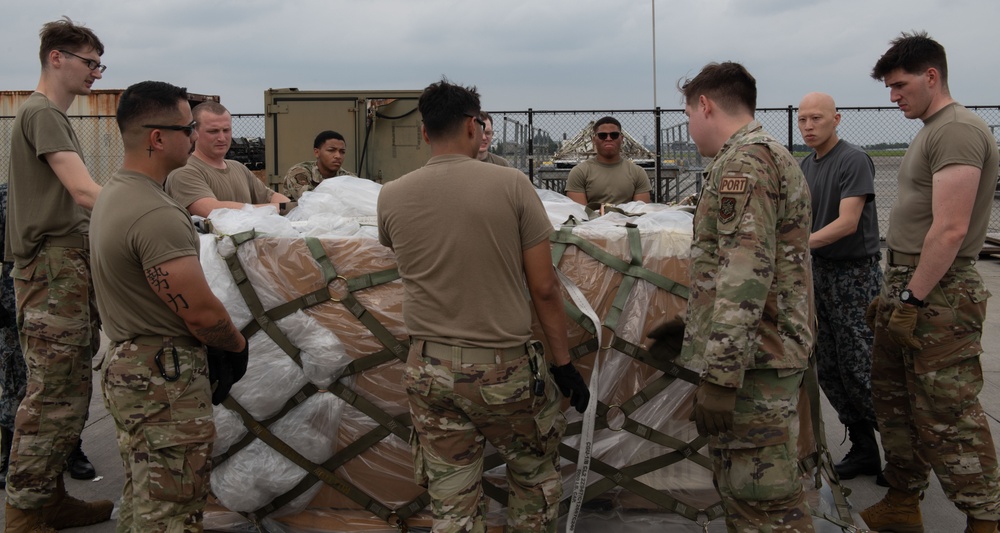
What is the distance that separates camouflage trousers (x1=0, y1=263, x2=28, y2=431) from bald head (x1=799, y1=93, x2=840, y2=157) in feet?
13.5

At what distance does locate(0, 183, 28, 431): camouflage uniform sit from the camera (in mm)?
3930

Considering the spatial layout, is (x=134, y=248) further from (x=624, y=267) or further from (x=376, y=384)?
(x=624, y=267)

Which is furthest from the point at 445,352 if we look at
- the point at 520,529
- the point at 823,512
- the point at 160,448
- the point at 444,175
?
the point at 823,512

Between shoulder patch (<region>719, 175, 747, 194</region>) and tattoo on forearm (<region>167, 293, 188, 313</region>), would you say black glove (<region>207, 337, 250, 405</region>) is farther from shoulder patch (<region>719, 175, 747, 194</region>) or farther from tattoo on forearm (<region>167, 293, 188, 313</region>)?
shoulder patch (<region>719, 175, 747, 194</region>)

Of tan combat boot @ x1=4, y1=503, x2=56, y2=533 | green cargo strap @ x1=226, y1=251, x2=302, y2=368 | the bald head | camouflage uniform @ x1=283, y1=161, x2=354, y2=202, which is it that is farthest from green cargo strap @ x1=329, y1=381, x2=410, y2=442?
camouflage uniform @ x1=283, y1=161, x2=354, y2=202

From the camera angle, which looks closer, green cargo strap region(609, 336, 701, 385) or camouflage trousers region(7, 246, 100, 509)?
green cargo strap region(609, 336, 701, 385)

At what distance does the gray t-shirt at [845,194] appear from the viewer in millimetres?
3904

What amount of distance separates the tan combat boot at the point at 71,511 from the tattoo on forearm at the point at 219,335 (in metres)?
1.40

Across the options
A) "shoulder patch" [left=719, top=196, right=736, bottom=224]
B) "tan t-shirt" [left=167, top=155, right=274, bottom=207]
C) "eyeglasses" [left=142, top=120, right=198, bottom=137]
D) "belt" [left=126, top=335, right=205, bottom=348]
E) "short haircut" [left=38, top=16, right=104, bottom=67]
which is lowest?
"belt" [left=126, top=335, right=205, bottom=348]

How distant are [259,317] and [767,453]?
2012 mm

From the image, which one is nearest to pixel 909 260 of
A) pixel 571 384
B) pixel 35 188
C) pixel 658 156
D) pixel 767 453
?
pixel 767 453

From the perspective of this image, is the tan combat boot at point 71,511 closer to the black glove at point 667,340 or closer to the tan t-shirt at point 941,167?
the black glove at point 667,340

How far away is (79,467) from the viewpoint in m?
4.04

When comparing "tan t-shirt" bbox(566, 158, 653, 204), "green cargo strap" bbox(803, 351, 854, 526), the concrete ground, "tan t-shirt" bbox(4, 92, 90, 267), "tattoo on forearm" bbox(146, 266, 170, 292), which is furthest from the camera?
"tan t-shirt" bbox(566, 158, 653, 204)
